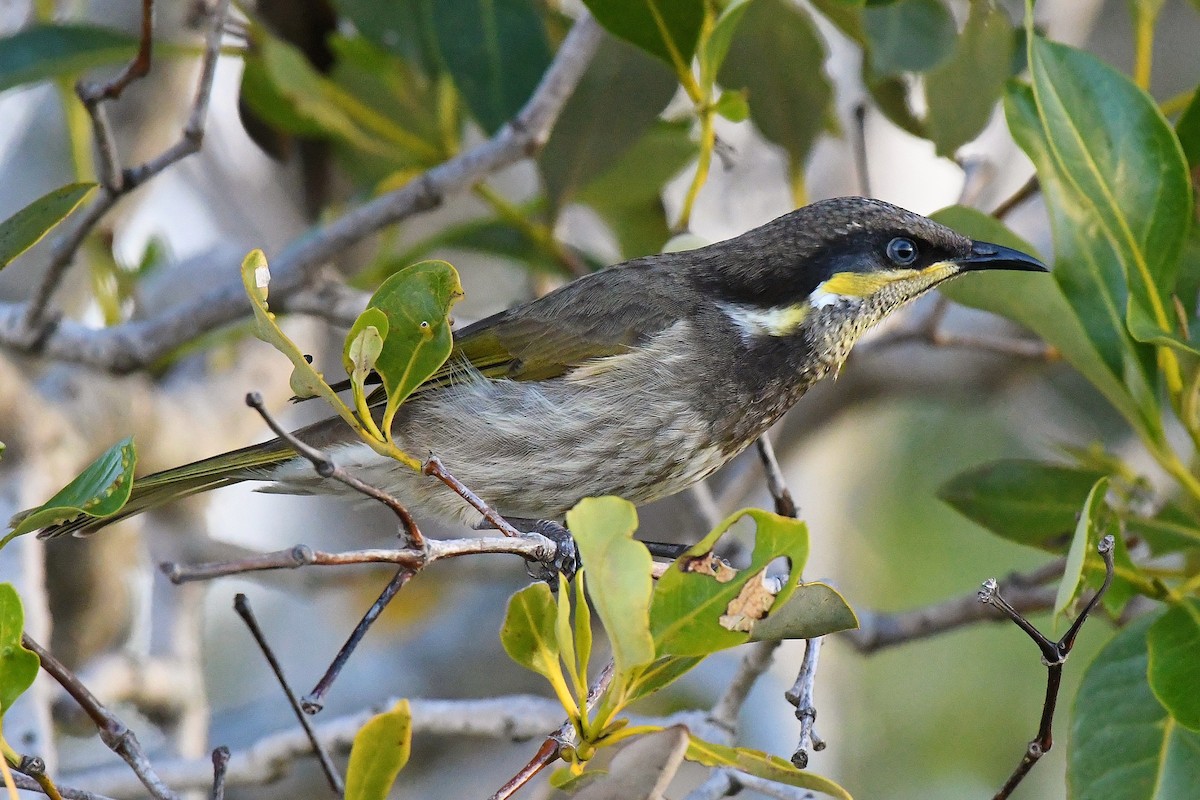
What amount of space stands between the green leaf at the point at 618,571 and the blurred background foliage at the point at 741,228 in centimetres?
95

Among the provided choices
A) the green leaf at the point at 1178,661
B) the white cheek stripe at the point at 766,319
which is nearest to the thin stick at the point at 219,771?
the green leaf at the point at 1178,661

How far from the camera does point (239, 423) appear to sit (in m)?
4.58

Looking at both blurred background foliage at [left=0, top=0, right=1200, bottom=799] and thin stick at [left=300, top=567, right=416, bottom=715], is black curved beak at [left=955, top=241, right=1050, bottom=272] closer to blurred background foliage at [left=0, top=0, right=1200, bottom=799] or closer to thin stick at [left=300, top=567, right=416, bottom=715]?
blurred background foliage at [left=0, top=0, right=1200, bottom=799]

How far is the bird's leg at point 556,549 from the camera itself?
9.27ft

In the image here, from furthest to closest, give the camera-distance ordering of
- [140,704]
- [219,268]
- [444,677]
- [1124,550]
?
[444,677]
[219,268]
[140,704]
[1124,550]

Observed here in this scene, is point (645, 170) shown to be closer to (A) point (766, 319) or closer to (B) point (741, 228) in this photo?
(A) point (766, 319)

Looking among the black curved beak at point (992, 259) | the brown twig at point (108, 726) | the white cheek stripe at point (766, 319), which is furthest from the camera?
the white cheek stripe at point (766, 319)

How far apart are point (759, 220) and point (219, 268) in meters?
3.28

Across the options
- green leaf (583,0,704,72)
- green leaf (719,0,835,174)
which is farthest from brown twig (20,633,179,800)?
green leaf (719,0,835,174)

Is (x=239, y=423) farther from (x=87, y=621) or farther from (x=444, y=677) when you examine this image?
(x=444, y=677)

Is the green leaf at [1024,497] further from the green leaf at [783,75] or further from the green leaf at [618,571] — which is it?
the green leaf at [618,571]

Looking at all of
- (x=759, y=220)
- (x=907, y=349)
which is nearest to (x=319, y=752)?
(x=907, y=349)

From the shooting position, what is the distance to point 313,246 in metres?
3.63

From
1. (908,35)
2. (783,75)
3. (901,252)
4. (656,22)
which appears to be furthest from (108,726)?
(783,75)
